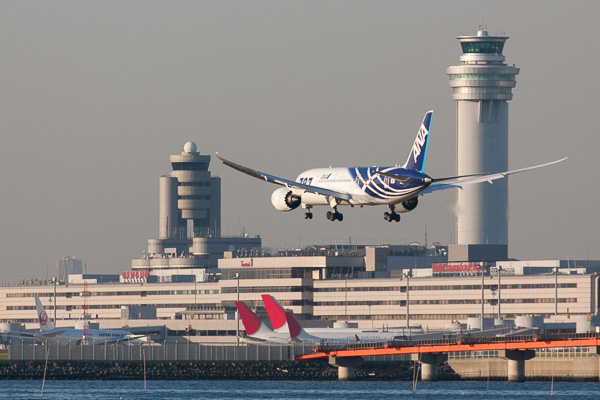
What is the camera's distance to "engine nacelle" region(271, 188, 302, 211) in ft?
517

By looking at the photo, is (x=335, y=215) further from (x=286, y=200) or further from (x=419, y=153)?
(x=419, y=153)

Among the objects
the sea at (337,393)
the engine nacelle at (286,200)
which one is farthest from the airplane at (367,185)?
the sea at (337,393)

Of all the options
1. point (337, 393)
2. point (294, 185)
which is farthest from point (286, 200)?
point (337, 393)

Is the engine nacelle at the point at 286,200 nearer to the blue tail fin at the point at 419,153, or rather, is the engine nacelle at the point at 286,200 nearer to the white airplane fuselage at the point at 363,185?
the white airplane fuselage at the point at 363,185

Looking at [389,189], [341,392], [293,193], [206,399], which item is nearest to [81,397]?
[206,399]

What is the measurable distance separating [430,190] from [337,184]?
908cm

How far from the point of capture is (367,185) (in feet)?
493

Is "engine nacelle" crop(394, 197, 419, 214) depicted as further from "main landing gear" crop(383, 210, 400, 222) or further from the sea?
the sea

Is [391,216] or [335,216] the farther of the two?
[335,216]

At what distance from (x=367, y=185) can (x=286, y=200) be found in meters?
10.8

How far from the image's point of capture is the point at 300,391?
634 feet

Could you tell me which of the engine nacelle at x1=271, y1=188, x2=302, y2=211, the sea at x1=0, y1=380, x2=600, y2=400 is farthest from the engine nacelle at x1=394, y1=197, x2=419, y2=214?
the sea at x1=0, y1=380, x2=600, y2=400

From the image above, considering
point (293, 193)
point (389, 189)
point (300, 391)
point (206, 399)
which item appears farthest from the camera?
point (300, 391)

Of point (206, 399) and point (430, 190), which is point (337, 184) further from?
point (206, 399)
